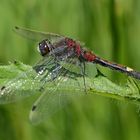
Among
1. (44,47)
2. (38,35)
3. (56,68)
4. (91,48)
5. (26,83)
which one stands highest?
(91,48)

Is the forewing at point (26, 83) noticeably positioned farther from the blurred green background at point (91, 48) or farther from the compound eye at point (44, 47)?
the blurred green background at point (91, 48)

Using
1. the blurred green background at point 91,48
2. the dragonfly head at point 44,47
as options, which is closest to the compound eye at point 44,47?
the dragonfly head at point 44,47

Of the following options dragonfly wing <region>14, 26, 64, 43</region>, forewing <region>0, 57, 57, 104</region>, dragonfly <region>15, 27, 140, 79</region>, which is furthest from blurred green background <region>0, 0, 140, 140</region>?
forewing <region>0, 57, 57, 104</region>

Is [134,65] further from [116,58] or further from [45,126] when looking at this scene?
[45,126]

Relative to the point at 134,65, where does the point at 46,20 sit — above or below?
above

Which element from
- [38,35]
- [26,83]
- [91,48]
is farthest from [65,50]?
[26,83]

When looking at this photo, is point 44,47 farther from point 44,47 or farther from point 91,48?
point 91,48

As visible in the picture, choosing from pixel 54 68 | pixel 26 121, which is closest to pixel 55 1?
pixel 26 121
